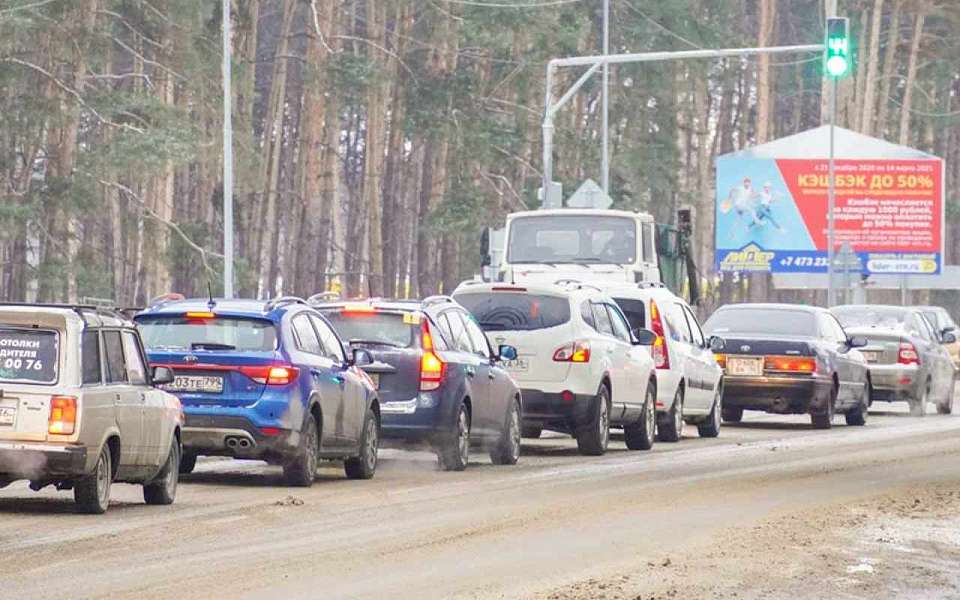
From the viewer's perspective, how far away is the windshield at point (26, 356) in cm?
1580

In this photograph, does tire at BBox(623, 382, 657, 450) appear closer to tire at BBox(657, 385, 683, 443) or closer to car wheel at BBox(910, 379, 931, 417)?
tire at BBox(657, 385, 683, 443)

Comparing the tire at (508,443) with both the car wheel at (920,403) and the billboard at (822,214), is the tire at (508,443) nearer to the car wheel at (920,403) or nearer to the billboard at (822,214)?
the car wheel at (920,403)

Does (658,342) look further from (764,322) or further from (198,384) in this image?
(198,384)

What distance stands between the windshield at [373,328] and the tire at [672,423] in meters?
7.93

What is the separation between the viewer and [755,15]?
103 m

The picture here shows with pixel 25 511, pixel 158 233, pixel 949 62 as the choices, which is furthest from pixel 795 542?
pixel 949 62

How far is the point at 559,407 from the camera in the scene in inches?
987

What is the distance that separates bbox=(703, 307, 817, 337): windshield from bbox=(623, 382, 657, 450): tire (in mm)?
5610

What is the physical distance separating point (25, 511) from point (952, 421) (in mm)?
20944

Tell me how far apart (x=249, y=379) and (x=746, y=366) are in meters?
14.3

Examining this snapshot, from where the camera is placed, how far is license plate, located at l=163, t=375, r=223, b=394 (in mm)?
19234

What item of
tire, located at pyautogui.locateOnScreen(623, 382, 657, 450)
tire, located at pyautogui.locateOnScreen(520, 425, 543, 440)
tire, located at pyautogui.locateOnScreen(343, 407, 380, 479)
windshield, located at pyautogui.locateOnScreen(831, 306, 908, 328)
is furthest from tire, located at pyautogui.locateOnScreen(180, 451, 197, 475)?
windshield, located at pyautogui.locateOnScreen(831, 306, 908, 328)

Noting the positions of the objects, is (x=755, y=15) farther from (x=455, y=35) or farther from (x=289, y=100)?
(x=455, y=35)

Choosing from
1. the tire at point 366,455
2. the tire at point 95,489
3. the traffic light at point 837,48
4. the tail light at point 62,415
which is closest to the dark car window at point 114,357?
the tire at point 95,489
